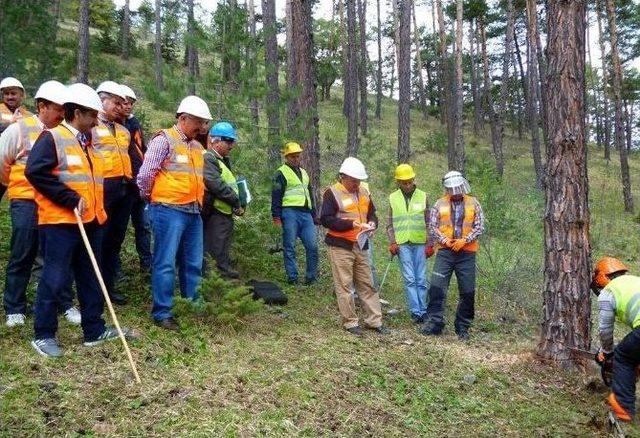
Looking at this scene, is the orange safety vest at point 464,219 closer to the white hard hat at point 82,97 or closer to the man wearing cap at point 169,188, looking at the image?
the man wearing cap at point 169,188

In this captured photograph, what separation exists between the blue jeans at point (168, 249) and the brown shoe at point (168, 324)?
1.3 inches

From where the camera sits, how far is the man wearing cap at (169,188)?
5.14 m

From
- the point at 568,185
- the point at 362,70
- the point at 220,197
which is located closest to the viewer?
the point at 568,185

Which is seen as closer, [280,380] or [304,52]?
[280,380]

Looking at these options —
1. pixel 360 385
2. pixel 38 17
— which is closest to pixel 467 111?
pixel 38 17

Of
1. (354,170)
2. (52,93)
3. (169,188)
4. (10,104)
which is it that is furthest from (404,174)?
(10,104)

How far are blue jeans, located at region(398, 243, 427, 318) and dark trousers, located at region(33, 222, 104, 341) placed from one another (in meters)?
4.08

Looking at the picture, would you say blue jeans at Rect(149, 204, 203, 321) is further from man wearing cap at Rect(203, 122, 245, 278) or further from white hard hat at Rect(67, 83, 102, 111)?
white hard hat at Rect(67, 83, 102, 111)

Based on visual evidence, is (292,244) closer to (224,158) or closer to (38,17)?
(224,158)

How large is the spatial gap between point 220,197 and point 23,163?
6.50ft

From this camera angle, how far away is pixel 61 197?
4250mm

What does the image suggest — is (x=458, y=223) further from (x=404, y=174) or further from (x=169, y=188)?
(x=169, y=188)

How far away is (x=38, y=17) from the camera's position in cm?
1259

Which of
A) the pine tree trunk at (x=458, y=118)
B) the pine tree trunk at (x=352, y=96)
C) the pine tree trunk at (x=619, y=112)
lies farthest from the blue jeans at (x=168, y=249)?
the pine tree trunk at (x=619, y=112)
